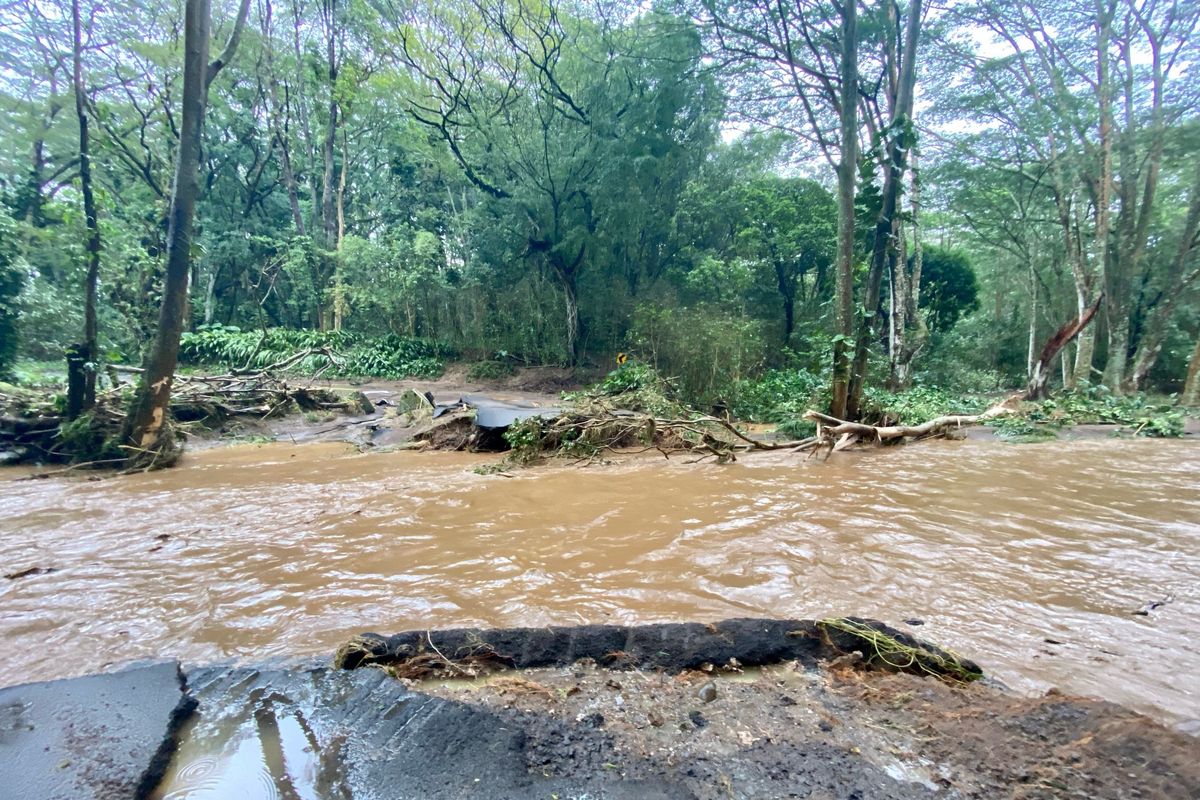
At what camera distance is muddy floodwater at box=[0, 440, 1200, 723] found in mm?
2863

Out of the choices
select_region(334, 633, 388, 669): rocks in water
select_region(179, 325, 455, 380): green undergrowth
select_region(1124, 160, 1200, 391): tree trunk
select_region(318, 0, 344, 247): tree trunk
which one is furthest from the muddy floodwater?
select_region(318, 0, 344, 247): tree trunk

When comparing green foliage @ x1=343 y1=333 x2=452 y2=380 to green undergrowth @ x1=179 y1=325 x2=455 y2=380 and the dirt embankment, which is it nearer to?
green undergrowth @ x1=179 y1=325 x2=455 y2=380

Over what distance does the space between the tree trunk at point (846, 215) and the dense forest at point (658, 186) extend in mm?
51

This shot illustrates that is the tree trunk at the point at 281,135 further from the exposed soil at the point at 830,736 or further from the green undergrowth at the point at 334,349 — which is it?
the exposed soil at the point at 830,736

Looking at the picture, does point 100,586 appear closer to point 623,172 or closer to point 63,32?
point 63,32

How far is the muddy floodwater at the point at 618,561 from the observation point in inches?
113

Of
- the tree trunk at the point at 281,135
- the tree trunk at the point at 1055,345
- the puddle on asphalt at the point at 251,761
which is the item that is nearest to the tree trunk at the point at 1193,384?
the tree trunk at the point at 1055,345

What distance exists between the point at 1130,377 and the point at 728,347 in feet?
41.2

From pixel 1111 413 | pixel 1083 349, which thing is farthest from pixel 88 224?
pixel 1083 349

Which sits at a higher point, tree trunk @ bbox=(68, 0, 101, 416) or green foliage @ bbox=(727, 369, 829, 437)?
tree trunk @ bbox=(68, 0, 101, 416)

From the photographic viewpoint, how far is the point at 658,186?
18469 mm

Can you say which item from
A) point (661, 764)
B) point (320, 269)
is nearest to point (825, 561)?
point (661, 764)

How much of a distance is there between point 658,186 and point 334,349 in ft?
39.9

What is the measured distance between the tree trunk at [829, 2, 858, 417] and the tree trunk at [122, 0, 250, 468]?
9.59m
